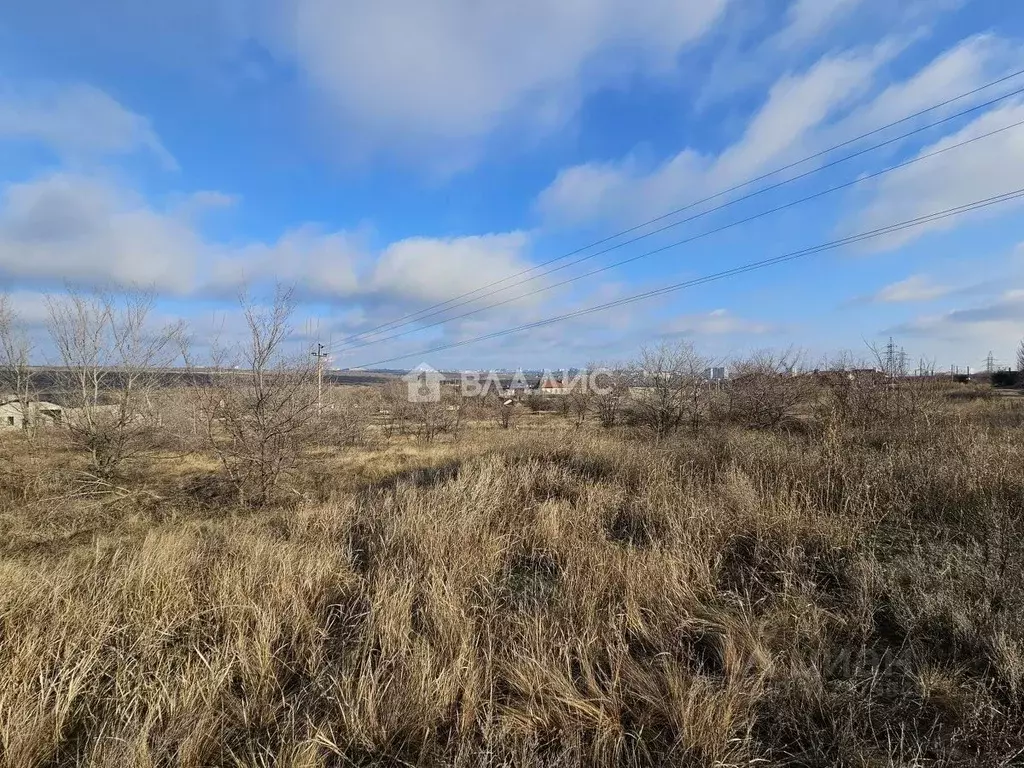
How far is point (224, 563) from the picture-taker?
3762 millimetres

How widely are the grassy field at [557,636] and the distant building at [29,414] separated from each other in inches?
421

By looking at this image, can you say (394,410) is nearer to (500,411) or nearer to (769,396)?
(500,411)

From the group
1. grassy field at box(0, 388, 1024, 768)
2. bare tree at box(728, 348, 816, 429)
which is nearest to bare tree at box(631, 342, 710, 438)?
bare tree at box(728, 348, 816, 429)

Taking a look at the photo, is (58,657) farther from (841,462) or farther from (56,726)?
(841,462)

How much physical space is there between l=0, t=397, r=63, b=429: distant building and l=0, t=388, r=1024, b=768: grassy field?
421 inches

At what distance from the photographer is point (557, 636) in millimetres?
2707

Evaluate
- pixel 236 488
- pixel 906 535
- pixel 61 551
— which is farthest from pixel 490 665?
pixel 236 488

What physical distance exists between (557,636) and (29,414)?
64.3 ft

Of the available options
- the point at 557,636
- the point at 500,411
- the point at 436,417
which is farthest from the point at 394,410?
the point at 557,636

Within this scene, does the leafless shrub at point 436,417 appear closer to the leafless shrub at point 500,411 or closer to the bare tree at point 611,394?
the leafless shrub at point 500,411

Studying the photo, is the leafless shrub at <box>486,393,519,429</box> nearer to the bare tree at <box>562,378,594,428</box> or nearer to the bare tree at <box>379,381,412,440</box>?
the bare tree at <box>562,378,594,428</box>

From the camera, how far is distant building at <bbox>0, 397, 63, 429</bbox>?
11.7 metres

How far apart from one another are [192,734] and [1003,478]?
24.2 feet

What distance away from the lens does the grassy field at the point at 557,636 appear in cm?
197
